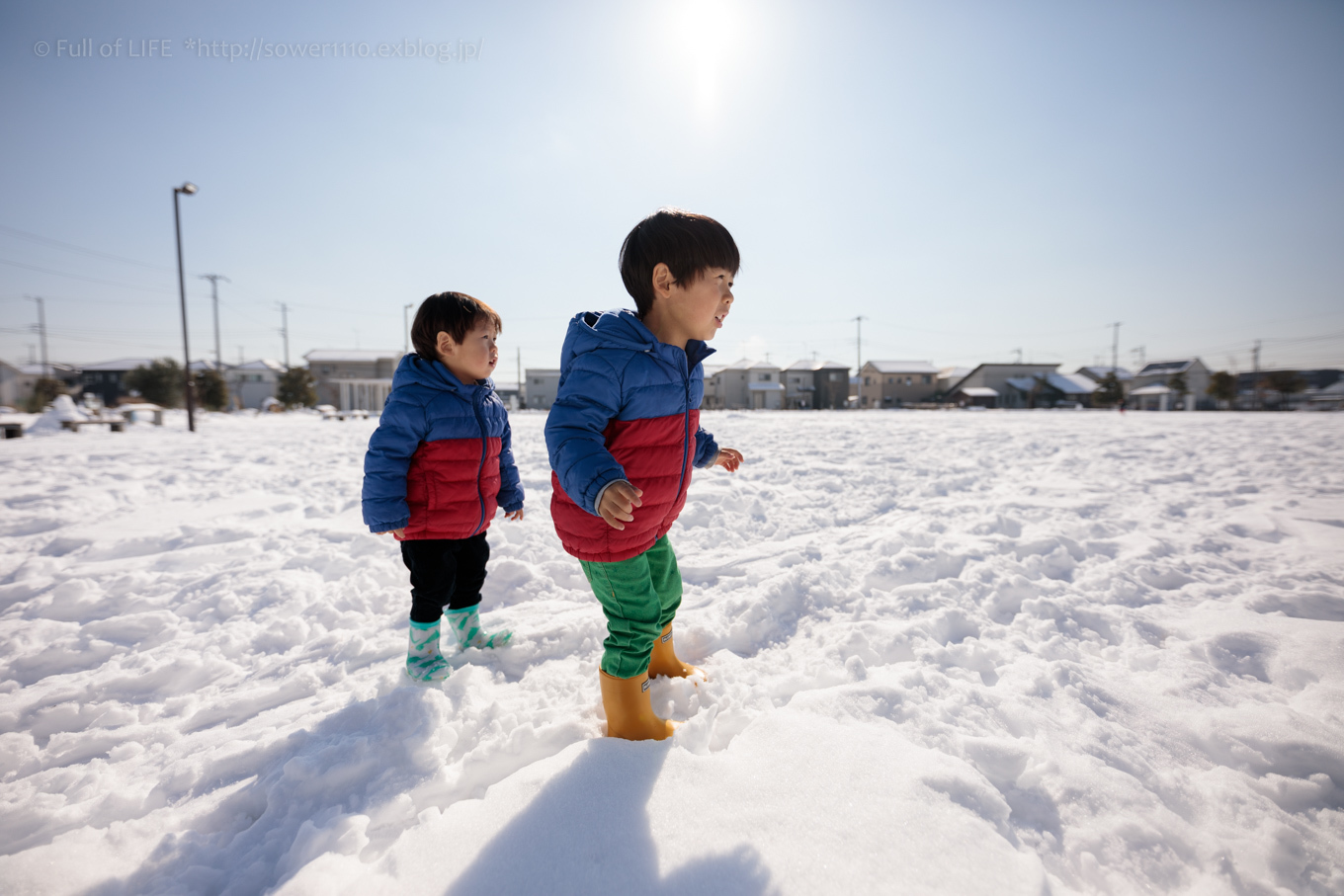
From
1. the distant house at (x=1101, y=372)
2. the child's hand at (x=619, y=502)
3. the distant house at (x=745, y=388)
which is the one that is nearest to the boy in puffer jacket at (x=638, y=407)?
the child's hand at (x=619, y=502)

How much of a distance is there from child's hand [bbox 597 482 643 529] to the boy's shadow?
0.64 meters

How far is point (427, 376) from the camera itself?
76.8 inches

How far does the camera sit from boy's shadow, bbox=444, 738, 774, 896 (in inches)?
39.2

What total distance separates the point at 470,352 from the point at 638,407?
2.80 ft

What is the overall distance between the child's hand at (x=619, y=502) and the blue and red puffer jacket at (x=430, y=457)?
940 mm

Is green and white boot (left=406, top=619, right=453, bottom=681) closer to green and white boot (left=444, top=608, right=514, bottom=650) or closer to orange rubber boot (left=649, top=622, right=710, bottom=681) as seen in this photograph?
green and white boot (left=444, top=608, right=514, bottom=650)

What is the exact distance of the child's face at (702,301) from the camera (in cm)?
151

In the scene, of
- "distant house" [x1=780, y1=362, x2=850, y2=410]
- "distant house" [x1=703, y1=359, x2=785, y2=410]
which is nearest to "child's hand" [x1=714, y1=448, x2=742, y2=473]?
"distant house" [x1=703, y1=359, x2=785, y2=410]

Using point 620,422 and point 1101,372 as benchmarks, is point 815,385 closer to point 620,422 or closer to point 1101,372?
point 1101,372

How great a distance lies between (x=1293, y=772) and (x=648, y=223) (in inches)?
89.4

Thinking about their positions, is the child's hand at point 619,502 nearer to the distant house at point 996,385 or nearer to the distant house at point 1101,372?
the distant house at point 996,385

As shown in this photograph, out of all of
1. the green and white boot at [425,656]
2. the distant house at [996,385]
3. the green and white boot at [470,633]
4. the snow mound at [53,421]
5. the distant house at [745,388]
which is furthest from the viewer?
the distant house at [745,388]

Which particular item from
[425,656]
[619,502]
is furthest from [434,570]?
[619,502]

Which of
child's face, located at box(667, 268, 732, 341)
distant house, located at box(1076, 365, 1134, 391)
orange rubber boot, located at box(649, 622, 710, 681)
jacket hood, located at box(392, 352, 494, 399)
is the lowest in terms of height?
orange rubber boot, located at box(649, 622, 710, 681)
